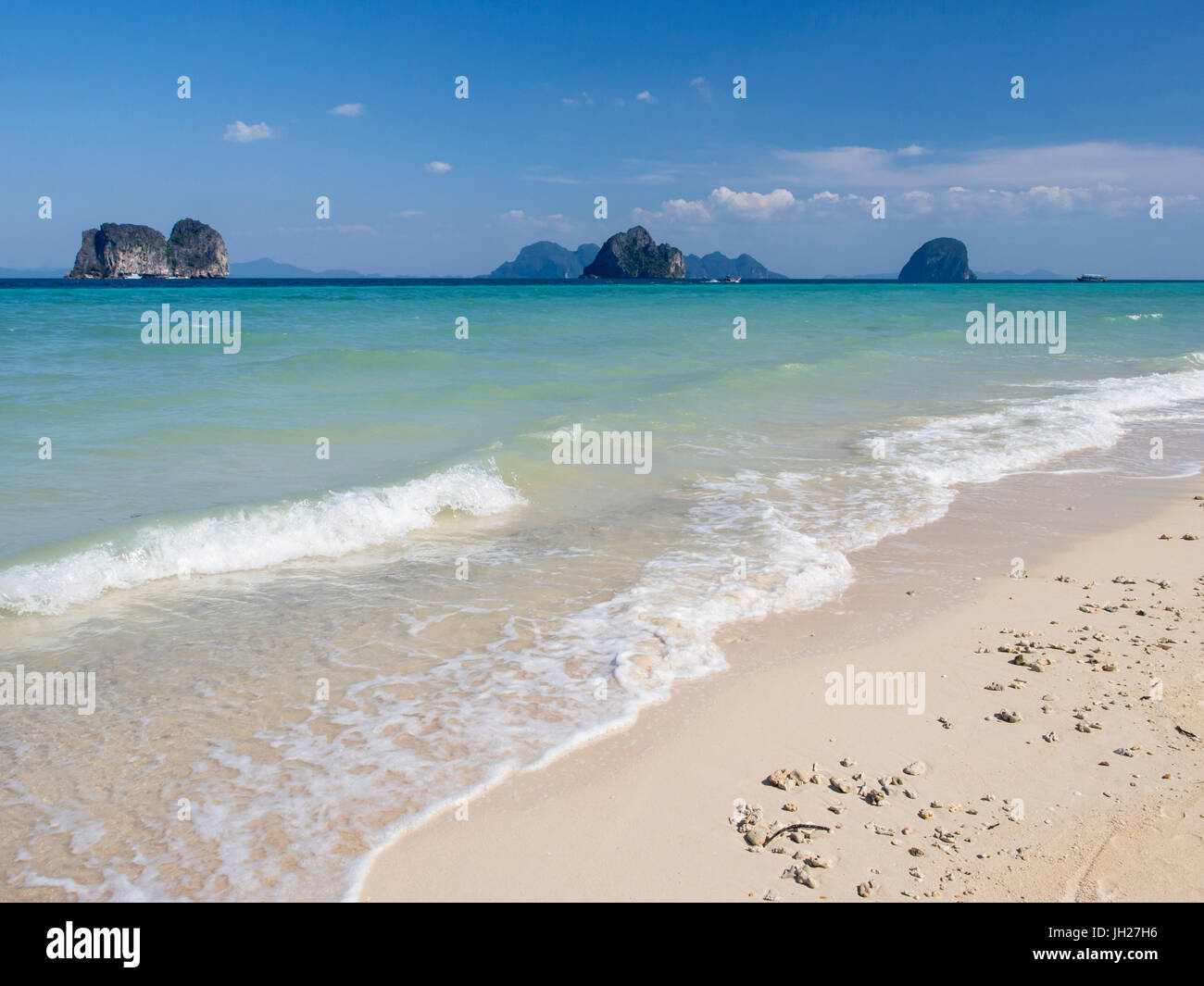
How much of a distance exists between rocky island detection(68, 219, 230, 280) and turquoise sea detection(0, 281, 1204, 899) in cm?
13834

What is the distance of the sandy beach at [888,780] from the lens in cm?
327

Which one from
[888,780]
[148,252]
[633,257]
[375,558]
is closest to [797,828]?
[888,780]

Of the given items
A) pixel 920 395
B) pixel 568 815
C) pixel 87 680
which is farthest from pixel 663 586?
pixel 920 395

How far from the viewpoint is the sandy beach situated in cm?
327

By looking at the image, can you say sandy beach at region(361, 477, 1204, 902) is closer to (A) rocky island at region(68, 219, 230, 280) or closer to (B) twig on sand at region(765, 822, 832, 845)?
(B) twig on sand at region(765, 822, 832, 845)

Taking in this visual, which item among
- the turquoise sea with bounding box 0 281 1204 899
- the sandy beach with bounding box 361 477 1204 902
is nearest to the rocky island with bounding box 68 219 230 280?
the turquoise sea with bounding box 0 281 1204 899

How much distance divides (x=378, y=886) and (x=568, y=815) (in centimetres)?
89

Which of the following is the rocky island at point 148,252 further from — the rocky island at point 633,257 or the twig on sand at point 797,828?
the twig on sand at point 797,828

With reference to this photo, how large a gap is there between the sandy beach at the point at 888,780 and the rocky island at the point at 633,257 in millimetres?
188649

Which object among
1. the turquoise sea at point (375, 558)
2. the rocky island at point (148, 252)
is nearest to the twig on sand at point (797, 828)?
the turquoise sea at point (375, 558)

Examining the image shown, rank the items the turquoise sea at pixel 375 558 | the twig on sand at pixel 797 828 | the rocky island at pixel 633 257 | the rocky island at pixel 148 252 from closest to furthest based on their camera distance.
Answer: the twig on sand at pixel 797 828 < the turquoise sea at pixel 375 558 < the rocky island at pixel 148 252 < the rocky island at pixel 633 257

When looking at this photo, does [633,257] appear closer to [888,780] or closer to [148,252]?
[148,252]

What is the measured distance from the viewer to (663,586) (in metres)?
6.53
